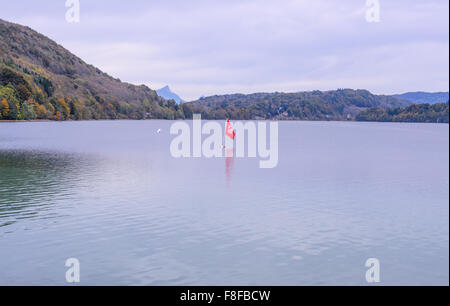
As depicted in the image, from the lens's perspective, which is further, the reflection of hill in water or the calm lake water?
the reflection of hill in water

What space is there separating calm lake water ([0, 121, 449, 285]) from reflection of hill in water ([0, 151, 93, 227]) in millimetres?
140

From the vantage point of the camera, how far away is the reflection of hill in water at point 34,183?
37572 mm

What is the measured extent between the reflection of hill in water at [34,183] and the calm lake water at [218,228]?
0.46ft

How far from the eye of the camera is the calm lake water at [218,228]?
24.7 meters

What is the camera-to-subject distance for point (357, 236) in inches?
1292

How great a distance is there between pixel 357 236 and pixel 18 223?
25608 mm

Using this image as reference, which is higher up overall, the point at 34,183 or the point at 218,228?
the point at 34,183

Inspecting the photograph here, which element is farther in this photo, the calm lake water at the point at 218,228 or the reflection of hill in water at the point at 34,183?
the reflection of hill in water at the point at 34,183

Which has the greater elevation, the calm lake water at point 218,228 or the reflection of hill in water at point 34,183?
the reflection of hill in water at point 34,183

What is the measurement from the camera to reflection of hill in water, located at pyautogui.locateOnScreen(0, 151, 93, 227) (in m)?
37.6

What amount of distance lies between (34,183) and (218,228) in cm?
2857

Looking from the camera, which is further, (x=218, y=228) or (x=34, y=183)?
(x=34, y=183)

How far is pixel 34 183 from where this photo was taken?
5206cm
